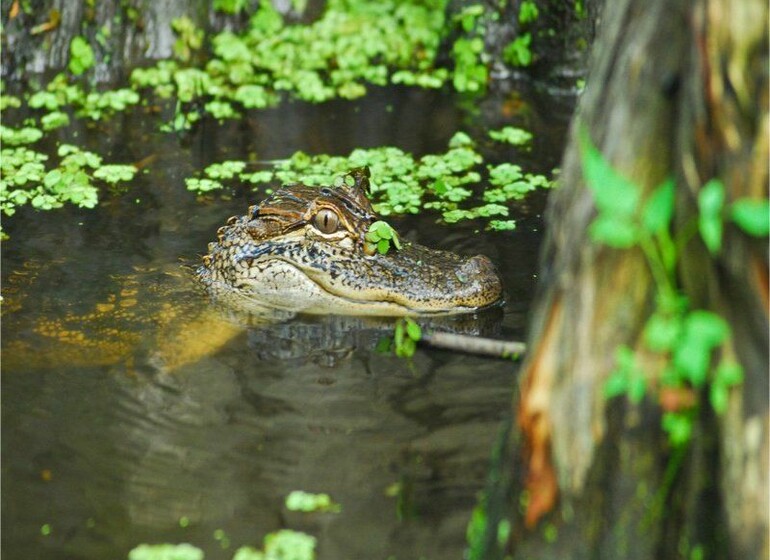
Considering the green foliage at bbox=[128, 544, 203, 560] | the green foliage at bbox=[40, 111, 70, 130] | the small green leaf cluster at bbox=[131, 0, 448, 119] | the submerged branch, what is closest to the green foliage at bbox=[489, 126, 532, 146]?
the small green leaf cluster at bbox=[131, 0, 448, 119]

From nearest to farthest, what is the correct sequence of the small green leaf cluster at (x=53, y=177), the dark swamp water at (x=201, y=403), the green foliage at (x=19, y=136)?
the dark swamp water at (x=201, y=403)
the small green leaf cluster at (x=53, y=177)
the green foliage at (x=19, y=136)

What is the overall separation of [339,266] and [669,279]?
359 cm

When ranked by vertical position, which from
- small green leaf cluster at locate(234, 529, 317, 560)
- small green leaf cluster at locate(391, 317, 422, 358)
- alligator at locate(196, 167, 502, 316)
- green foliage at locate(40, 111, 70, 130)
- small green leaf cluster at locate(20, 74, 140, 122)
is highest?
small green leaf cluster at locate(20, 74, 140, 122)

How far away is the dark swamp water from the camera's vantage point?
15.0ft

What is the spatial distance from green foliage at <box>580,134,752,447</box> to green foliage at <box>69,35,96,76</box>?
797cm

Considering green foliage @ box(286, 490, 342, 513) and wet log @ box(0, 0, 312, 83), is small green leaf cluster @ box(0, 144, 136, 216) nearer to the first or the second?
wet log @ box(0, 0, 312, 83)

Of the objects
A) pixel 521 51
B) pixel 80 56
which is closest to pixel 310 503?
pixel 80 56

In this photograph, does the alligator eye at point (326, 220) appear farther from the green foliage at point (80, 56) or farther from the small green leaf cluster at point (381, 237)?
the green foliage at point (80, 56)

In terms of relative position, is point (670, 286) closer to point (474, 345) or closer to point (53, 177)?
point (474, 345)

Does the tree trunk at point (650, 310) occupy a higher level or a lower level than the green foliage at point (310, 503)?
higher

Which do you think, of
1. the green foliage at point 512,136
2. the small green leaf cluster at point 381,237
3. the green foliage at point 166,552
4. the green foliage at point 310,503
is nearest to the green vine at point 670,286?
the green foliage at point 310,503

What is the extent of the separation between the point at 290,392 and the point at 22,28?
6.12m

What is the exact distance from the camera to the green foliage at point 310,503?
15.1 feet

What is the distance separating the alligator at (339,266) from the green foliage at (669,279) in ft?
10.7
